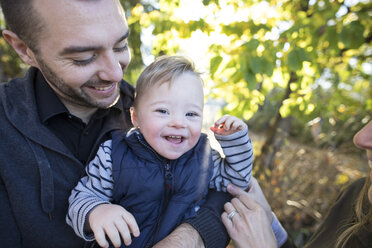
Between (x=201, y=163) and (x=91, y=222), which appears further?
(x=201, y=163)

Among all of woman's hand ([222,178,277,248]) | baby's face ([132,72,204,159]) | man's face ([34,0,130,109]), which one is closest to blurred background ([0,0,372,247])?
baby's face ([132,72,204,159])

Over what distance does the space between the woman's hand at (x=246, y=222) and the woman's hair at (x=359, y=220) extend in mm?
377

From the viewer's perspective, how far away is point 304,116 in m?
2.99

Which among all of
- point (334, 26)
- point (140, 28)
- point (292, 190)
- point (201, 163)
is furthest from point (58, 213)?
point (292, 190)

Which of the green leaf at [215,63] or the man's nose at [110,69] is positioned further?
the green leaf at [215,63]

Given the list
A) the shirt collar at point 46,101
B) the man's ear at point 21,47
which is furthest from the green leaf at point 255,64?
the man's ear at point 21,47

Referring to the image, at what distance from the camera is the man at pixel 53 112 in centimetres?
142

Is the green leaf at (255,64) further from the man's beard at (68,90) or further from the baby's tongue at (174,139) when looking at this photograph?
Result: the man's beard at (68,90)

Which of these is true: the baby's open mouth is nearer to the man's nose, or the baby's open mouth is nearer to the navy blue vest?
the navy blue vest

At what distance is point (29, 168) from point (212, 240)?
1.11 m

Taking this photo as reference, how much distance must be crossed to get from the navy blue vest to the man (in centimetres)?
11

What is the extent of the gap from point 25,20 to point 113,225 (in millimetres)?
1240

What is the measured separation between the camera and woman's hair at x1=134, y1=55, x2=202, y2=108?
1479mm

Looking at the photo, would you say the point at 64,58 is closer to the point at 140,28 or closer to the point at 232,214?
the point at 232,214
